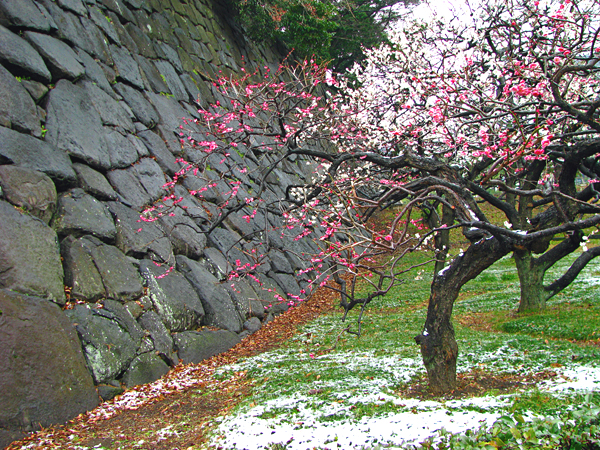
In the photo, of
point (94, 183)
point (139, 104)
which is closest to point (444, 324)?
point (94, 183)

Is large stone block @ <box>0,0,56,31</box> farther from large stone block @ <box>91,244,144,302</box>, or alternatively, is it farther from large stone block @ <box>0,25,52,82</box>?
large stone block @ <box>91,244,144,302</box>

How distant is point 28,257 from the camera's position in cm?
548

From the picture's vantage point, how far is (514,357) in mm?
6215

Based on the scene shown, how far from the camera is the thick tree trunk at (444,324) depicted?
Answer: 4699 millimetres

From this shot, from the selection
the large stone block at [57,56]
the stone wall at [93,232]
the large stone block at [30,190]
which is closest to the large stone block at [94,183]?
the stone wall at [93,232]

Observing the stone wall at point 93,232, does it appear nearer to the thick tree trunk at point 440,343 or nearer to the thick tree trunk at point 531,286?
the thick tree trunk at point 440,343

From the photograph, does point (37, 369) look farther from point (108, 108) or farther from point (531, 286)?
point (531, 286)

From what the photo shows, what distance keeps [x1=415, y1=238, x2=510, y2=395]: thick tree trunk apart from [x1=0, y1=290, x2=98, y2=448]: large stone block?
4.24 metres

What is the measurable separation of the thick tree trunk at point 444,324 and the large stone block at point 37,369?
4.24 m

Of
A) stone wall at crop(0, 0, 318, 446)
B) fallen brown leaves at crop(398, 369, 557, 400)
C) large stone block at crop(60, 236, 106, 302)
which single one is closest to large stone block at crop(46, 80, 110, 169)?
stone wall at crop(0, 0, 318, 446)

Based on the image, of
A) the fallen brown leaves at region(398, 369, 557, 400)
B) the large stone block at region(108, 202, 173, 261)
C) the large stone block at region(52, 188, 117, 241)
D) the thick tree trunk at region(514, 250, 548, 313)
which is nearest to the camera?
the fallen brown leaves at region(398, 369, 557, 400)

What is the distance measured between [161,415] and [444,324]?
3707mm

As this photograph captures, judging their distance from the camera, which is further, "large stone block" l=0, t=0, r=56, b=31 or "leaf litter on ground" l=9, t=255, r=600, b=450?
"large stone block" l=0, t=0, r=56, b=31

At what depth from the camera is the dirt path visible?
14.7ft
